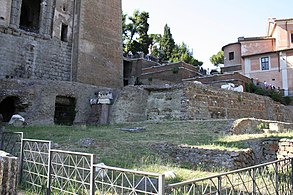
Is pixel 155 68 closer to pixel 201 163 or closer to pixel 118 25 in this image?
pixel 118 25

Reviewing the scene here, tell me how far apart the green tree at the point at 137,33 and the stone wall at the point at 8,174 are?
32.0m

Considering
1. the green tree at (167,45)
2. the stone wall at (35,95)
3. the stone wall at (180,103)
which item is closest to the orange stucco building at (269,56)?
the green tree at (167,45)

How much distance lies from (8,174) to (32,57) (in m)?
14.7

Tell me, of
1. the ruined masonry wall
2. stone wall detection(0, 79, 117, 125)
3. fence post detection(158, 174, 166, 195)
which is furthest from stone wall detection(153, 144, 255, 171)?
the ruined masonry wall

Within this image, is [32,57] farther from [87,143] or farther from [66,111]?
[87,143]

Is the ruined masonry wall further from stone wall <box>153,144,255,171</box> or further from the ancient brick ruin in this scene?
stone wall <box>153,144,255,171</box>

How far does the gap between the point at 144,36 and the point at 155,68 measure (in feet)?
30.2

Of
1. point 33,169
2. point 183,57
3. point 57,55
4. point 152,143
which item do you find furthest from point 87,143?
point 183,57

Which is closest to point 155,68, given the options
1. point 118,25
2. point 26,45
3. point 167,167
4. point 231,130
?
point 118,25

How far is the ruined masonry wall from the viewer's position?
1599cm

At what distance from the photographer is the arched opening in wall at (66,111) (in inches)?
602

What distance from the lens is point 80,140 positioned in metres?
8.66

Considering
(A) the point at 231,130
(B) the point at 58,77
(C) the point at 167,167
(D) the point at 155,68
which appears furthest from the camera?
(D) the point at 155,68

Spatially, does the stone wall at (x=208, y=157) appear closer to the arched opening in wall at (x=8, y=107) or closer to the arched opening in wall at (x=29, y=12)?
the arched opening in wall at (x=8, y=107)
